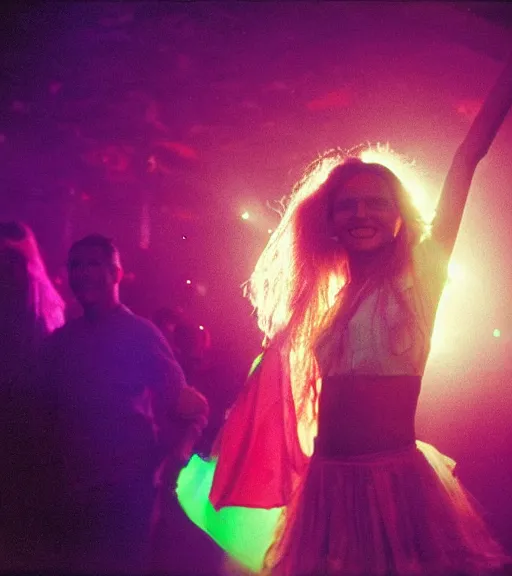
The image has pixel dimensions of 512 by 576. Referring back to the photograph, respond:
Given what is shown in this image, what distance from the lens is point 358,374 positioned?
1811mm

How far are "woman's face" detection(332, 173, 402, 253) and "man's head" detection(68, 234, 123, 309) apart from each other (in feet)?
4.39

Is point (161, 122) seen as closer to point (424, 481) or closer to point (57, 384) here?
point (57, 384)

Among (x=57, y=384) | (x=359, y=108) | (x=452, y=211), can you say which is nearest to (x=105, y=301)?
(x=57, y=384)

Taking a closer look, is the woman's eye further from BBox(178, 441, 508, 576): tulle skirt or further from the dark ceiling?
the dark ceiling

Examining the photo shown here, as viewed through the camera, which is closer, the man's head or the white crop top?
the white crop top

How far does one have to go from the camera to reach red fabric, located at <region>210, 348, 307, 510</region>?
1945 mm

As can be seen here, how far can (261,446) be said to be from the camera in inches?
79.0

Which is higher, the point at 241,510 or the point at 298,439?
the point at 298,439


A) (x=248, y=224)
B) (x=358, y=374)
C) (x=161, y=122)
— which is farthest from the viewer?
(x=248, y=224)

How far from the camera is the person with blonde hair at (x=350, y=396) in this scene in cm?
156

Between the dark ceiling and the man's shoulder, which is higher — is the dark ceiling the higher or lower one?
the higher one

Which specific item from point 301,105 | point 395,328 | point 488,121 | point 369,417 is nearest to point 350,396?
point 369,417

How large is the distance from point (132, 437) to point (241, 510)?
88 cm

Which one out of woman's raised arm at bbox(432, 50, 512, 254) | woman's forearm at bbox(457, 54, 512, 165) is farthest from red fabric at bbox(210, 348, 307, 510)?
woman's forearm at bbox(457, 54, 512, 165)
